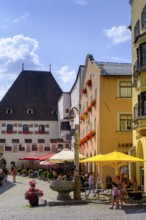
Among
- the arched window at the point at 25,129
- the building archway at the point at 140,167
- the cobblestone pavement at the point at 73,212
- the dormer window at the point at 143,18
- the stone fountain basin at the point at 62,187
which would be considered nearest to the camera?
the cobblestone pavement at the point at 73,212

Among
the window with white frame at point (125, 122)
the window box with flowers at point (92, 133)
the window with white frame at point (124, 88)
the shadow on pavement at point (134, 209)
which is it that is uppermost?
the window with white frame at point (124, 88)

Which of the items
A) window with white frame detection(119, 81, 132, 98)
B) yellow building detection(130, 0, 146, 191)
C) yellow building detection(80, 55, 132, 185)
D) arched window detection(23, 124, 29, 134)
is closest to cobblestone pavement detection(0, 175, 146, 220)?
yellow building detection(130, 0, 146, 191)

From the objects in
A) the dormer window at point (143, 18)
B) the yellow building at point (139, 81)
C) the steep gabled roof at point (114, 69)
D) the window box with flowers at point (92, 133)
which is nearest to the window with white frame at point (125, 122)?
the window box with flowers at point (92, 133)

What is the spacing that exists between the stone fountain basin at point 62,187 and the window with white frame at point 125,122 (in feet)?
47.9

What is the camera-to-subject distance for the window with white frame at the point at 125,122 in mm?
37188

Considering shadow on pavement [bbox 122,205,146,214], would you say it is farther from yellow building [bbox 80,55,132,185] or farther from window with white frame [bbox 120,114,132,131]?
window with white frame [bbox 120,114,132,131]

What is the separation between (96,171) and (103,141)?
3251mm

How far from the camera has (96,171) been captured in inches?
1526

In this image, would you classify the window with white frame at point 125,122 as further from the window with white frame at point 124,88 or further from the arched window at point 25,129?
the arched window at point 25,129

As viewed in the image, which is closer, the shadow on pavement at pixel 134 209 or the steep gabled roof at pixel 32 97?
the shadow on pavement at pixel 134 209

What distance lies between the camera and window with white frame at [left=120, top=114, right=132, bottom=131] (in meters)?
37.2

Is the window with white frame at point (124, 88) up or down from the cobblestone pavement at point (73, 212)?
up

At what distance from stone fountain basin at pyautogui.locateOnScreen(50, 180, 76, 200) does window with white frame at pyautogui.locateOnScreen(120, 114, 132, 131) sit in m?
14.6

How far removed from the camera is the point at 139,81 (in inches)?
1040
